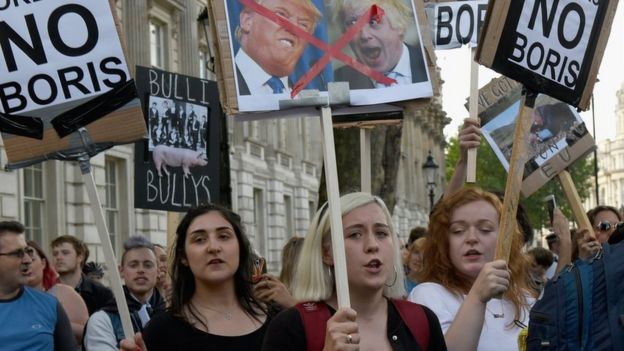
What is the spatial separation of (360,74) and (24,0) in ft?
5.26

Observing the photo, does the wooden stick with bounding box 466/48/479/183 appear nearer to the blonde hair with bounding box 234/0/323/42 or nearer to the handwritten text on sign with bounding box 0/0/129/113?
the blonde hair with bounding box 234/0/323/42

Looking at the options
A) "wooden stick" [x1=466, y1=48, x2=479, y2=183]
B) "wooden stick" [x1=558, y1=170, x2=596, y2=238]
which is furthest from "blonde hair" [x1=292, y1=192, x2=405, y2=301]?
"wooden stick" [x1=558, y1=170, x2=596, y2=238]

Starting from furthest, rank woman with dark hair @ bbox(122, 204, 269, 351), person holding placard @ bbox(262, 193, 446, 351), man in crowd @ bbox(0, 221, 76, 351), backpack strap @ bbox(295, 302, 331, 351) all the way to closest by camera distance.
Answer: man in crowd @ bbox(0, 221, 76, 351)
woman with dark hair @ bbox(122, 204, 269, 351)
person holding placard @ bbox(262, 193, 446, 351)
backpack strap @ bbox(295, 302, 331, 351)

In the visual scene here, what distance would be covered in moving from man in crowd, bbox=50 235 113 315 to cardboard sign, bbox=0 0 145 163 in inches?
164

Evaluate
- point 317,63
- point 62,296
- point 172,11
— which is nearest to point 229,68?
point 317,63

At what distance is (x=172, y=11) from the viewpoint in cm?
2738

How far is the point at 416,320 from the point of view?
451 centimetres

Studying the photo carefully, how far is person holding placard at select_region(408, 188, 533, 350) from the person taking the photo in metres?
5.11

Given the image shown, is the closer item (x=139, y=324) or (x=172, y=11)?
(x=139, y=324)

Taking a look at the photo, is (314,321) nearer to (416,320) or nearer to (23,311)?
(416,320)

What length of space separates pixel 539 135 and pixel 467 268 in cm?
358

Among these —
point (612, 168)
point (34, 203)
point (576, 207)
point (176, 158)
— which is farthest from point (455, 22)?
point (612, 168)

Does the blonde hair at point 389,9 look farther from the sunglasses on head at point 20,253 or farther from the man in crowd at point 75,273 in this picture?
the man in crowd at point 75,273

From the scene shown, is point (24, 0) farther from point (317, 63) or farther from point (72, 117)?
point (317, 63)
